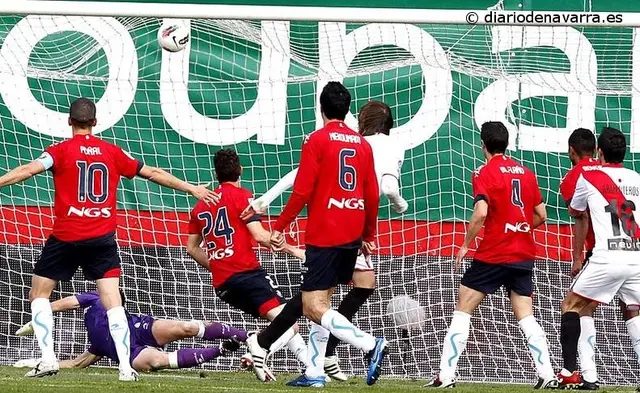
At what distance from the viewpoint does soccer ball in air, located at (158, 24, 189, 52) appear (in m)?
11.8

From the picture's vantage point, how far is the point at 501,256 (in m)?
10.4

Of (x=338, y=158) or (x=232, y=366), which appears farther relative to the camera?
(x=232, y=366)

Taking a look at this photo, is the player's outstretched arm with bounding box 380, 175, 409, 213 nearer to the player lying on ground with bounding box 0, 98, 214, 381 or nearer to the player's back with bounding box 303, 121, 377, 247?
the player's back with bounding box 303, 121, 377, 247

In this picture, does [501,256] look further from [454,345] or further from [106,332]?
[106,332]

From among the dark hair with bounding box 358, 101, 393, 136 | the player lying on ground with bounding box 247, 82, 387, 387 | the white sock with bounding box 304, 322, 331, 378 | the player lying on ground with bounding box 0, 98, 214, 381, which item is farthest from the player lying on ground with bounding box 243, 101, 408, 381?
the player lying on ground with bounding box 0, 98, 214, 381

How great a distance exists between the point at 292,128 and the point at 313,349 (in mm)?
3813

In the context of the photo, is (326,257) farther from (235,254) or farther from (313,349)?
(235,254)

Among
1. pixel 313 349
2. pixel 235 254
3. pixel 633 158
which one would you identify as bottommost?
pixel 313 349

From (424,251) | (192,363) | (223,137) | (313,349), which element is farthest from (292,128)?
(313,349)

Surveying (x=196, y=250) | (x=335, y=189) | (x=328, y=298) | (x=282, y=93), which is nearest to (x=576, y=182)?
(x=335, y=189)

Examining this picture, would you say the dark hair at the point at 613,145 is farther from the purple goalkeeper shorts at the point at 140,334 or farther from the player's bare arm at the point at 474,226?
the purple goalkeeper shorts at the point at 140,334

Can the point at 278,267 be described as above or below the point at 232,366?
above

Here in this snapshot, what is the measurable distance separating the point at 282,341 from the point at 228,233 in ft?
4.10

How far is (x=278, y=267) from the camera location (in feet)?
44.2
